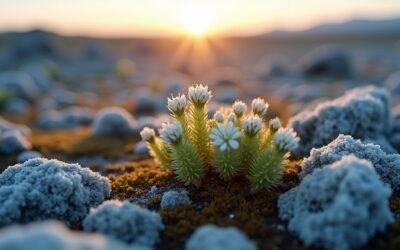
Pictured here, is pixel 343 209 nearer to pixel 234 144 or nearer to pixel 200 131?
pixel 234 144

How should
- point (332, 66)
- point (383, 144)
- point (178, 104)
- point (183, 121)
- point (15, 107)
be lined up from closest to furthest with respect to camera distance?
point (178, 104)
point (183, 121)
point (383, 144)
point (15, 107)
point (332, 66)

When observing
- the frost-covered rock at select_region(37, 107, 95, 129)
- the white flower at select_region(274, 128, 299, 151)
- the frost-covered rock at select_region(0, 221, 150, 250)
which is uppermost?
the frost-covered rock at select_region(37, 107, 95, 129)

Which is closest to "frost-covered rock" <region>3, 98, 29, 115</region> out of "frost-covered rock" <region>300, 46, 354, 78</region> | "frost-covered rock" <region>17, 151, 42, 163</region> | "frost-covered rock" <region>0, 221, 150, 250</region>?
"frost-covered rock" <region>17, 151, 42, 163</region>

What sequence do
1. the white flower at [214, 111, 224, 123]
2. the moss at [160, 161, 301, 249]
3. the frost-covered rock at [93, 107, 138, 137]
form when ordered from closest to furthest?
1. the moss at [160, 161, 301, 249]
2. the white flower at [214, 111, 224, 123]
3. the frost-covered rock at [93, 107, 138, 137]

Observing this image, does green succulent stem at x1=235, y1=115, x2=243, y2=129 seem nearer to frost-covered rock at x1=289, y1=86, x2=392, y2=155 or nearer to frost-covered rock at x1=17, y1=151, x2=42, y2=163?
frost-covered rock at x1=289, y1=86, x2=392, y2=155

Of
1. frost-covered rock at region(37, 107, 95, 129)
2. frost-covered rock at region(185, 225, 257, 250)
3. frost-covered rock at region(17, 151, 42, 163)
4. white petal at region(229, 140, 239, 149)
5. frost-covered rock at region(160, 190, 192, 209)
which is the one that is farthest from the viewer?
frost-covered rock at region(37, 107, 95, 129)

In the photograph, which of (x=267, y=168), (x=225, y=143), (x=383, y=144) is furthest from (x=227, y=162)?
(x=383, y=144)
